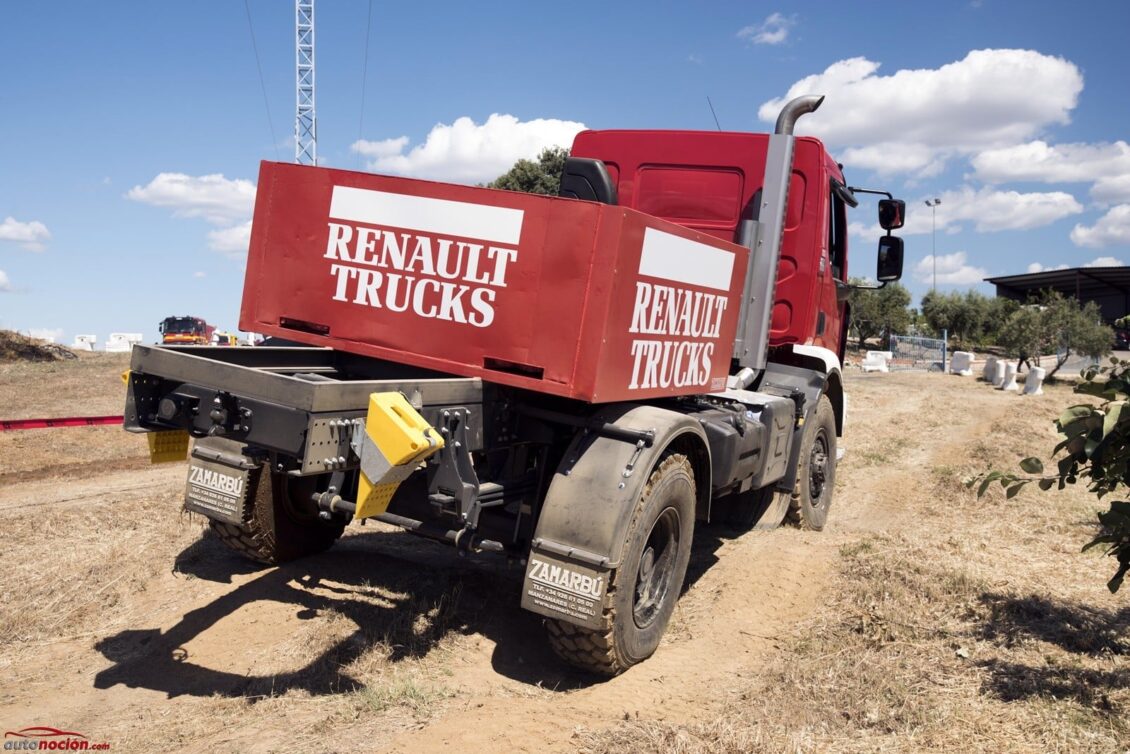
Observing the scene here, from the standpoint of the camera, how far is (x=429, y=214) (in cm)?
406

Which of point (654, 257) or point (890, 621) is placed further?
point (890, 621)

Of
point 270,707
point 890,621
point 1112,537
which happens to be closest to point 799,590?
point 890,621

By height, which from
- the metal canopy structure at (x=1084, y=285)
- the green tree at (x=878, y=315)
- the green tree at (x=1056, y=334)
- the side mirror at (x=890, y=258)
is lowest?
the side mirror at (x=890, y=258)

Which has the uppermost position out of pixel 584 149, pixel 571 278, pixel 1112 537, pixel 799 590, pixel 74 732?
pixel 584 149

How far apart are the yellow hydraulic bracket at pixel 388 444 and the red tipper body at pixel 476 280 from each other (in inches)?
27.1

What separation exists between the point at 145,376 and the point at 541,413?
5.89 ft

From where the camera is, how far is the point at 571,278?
382 cm

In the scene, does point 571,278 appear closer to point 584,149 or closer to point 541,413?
point 541,413

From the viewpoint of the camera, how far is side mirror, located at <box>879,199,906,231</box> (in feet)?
24.8

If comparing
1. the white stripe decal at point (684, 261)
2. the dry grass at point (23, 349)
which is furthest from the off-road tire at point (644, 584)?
the dry grass at point (23, 349)

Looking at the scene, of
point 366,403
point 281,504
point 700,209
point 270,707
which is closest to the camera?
point 366,403

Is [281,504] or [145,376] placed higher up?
[145,376]

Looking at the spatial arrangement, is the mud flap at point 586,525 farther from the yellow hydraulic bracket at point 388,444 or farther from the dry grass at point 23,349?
the dry grass at point 23,349

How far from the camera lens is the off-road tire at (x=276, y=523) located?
16.8 feet
